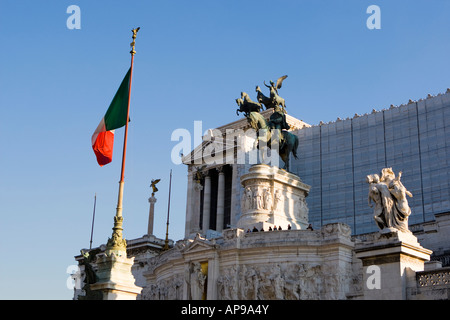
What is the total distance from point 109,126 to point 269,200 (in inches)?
737

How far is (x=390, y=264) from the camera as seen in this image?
18.8 meters

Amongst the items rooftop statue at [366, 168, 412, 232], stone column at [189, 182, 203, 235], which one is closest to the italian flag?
rooftop statue at [366, 168, 412, 232]

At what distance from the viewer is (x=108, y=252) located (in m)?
21.8

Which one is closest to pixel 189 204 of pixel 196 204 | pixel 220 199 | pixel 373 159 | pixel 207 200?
pixel 196 204

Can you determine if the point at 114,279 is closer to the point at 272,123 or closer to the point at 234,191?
the point at 272,123

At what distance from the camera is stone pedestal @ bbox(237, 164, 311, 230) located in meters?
42.2

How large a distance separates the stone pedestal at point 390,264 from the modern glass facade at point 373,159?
40.7 m

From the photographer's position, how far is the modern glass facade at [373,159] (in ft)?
197

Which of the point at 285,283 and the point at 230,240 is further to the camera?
the point at 230,240

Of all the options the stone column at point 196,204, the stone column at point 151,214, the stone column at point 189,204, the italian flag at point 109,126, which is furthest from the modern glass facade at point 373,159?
the italian flag at point 109,126
